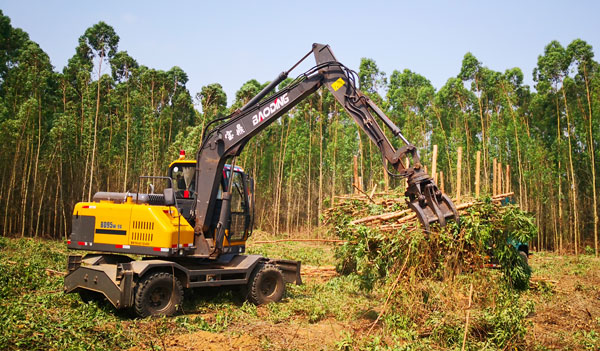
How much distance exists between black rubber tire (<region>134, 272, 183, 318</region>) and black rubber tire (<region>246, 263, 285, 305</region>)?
1.60 metres

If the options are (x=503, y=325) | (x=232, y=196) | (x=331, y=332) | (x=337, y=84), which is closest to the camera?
(x=503, y=325)

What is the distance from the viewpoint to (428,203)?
702 centimetres

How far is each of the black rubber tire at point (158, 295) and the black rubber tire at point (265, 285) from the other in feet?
5.26

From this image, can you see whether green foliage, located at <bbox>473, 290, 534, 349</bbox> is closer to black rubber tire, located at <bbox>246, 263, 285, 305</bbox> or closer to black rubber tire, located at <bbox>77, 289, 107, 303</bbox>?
black rubber tire, located at <bbox>246, 263, 285, 305</bbox>

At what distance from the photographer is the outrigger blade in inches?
270

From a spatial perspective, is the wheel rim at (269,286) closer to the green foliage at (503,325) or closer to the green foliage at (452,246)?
the green foliage at (452,246)

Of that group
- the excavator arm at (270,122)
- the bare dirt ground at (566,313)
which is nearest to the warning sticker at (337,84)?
the excavator arm at (270,122)

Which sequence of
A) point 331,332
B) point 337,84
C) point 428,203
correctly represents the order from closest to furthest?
1. point 428,203
2. point 331,332
3. point 337,84

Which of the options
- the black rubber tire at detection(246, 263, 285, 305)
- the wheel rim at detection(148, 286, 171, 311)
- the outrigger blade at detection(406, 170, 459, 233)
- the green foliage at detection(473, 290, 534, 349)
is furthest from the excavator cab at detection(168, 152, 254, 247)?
the green foliage at detection(473, 290, 534, 349)

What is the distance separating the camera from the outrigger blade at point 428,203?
687 cm

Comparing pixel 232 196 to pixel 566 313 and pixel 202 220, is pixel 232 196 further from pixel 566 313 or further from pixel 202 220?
pixel 566 313

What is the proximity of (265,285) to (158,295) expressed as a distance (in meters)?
2.38

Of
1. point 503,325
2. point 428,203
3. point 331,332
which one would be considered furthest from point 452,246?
point 331,332

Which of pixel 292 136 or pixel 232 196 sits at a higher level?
pixel 292 136
